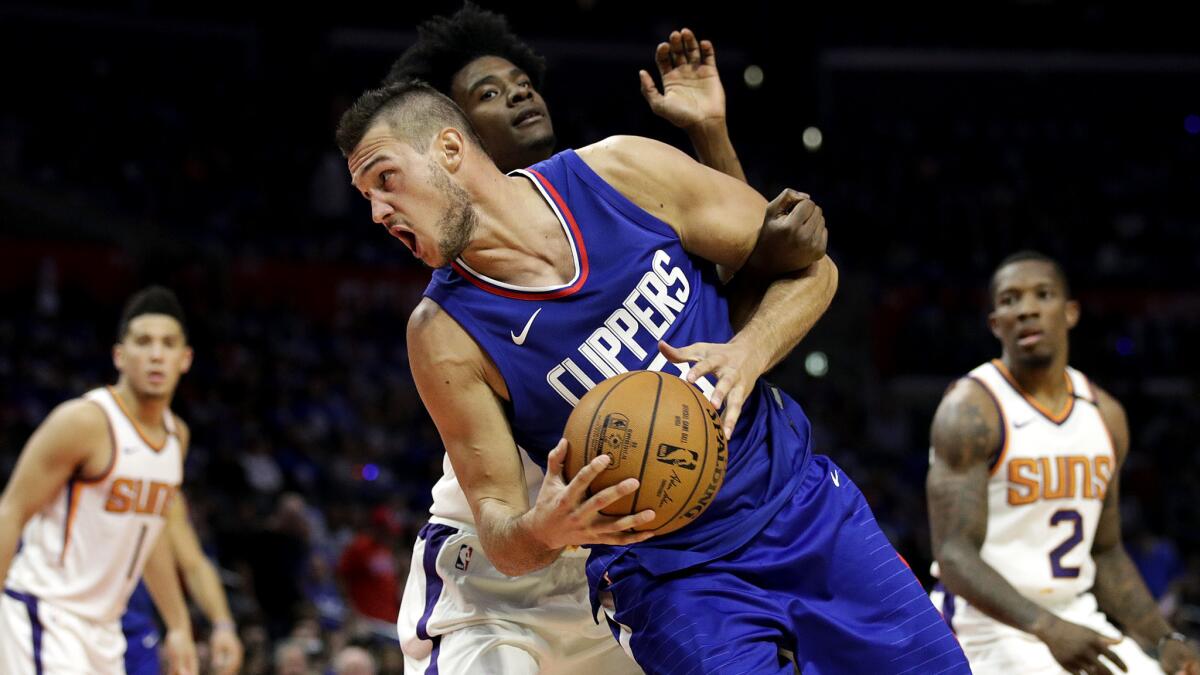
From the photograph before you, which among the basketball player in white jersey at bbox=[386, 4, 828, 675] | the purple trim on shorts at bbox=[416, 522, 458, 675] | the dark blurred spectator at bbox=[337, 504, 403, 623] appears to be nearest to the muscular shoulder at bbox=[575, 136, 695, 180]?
the basketball player in white jersey at bbox=[386, 4, 828, 675]

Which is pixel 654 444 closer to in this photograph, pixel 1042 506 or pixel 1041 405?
pixel 1042 506

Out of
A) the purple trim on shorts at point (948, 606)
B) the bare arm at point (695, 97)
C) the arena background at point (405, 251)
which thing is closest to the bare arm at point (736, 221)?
the bare arm at point (695, 97)

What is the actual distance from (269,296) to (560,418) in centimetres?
1195

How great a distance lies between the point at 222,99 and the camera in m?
18.2

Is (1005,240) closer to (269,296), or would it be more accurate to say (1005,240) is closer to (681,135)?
(269,296)

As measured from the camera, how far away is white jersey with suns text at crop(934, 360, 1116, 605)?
468 centimetres

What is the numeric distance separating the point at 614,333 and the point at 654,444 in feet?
1.54

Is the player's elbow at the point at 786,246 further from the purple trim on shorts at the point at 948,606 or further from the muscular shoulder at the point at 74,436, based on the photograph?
the muscular shoulder at the point at 74,436

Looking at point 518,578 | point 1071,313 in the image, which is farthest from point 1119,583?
point 518,578

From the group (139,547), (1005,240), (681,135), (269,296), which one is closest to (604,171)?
(139,547)

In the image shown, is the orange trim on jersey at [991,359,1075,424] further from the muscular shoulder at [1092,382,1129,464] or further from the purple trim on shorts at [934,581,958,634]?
the purple trim on shorts at [934,581,958,634]

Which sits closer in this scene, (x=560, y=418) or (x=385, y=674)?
(x=560, y=418)

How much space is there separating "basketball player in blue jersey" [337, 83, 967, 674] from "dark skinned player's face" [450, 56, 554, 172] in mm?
730

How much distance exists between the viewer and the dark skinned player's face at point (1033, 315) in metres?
4.86
